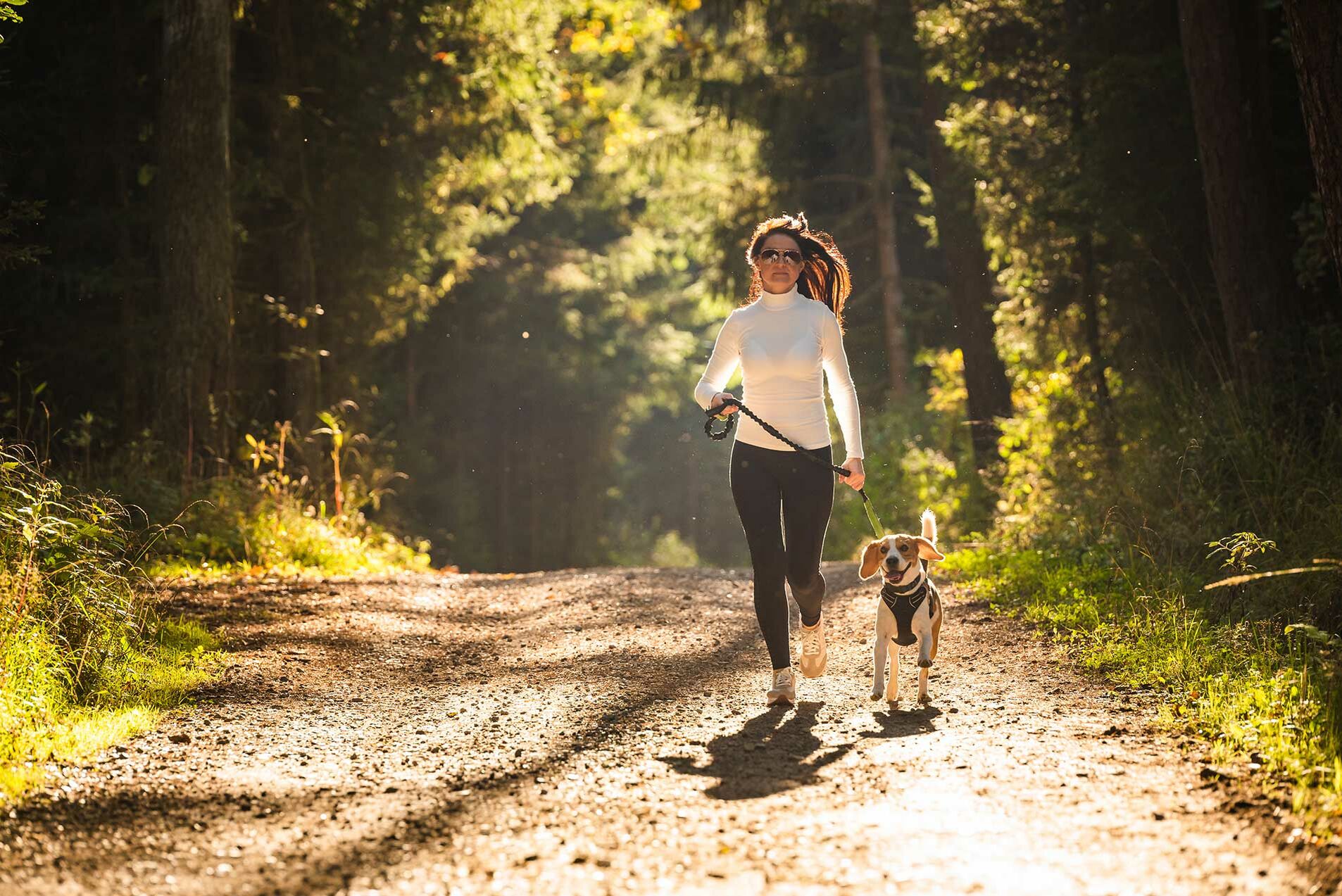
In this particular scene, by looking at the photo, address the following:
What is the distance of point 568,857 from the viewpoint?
152 inches

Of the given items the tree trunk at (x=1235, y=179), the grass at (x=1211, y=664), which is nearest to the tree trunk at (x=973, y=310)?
the tree trunk at (x=1235, y=179)

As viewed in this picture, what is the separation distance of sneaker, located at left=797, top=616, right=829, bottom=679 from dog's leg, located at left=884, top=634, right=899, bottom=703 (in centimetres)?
37

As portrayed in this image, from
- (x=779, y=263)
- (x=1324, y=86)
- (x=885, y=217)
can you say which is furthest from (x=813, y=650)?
(x=885, y=217)

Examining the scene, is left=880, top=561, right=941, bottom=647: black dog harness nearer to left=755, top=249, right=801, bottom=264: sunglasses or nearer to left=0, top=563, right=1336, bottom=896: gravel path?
left=0, top=563, right=1336, bottom=896: gravel path

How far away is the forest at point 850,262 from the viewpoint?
6.73m

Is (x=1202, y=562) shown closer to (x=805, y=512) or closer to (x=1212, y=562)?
(x=1212, y=562)

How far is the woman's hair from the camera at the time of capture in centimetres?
658

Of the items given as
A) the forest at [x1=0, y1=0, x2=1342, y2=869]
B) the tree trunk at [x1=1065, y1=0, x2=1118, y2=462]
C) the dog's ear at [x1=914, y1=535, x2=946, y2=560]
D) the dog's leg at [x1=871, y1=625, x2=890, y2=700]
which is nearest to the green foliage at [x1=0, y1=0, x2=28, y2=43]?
the forest at [x1=0, y1=0, x2=1342, y2=869]

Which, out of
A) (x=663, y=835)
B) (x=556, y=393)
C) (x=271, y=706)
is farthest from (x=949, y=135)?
(x=556, y=393)

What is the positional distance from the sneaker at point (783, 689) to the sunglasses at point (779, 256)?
209 centimetres

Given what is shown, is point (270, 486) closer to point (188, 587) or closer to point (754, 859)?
point (188, 587)

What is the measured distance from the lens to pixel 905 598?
6105mm

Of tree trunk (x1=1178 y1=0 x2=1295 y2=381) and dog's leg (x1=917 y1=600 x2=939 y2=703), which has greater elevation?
tree trunk (x1=1178 y1=0 x2=1295 y2=381)

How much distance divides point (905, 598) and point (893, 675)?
0.42 m
